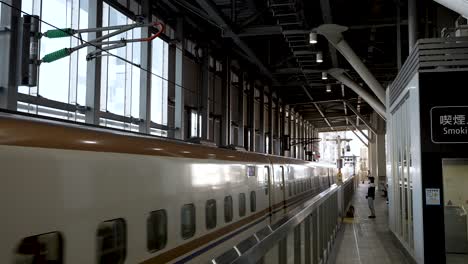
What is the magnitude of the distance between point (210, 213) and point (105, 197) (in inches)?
137

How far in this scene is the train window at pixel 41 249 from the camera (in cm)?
340

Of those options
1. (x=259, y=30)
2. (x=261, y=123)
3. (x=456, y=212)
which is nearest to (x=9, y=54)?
(x=456, y=212)

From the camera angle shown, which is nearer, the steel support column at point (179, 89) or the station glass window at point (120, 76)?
the station glass window at point (120, 76)

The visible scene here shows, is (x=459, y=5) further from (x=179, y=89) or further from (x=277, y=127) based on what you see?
(x=277, y=127)

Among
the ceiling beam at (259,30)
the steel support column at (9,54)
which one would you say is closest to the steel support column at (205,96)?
the ceiling beam at (259,30)

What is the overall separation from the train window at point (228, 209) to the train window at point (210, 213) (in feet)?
2.10

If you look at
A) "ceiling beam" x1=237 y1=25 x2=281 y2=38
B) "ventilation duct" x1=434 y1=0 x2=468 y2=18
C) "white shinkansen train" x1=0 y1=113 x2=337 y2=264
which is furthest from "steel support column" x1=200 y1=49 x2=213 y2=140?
"ventilation duct" x1=434 y1=0 x2=468 y2=18

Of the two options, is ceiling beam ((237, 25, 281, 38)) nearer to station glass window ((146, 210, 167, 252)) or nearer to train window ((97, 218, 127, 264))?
station glass window ((146, 210, 167, 252))

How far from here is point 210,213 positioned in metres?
7.81

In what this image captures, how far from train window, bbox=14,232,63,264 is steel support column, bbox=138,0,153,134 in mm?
12996

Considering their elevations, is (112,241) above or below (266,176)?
below

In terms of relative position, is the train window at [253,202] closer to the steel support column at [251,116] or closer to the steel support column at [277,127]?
the steel support column at [251,116]

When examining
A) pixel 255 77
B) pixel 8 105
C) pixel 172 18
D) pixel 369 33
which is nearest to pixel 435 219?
pixel 8 105

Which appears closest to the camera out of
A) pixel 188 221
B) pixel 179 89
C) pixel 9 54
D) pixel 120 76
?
pixel 188 221
